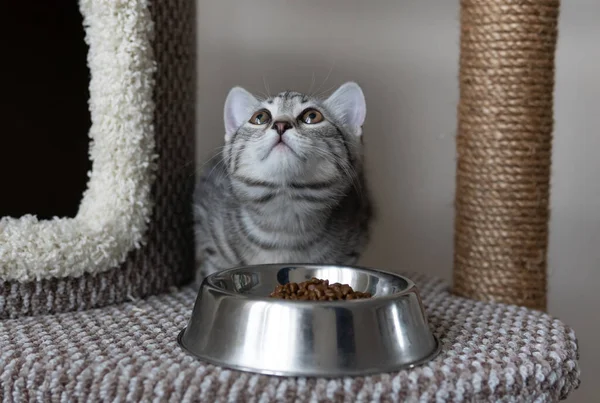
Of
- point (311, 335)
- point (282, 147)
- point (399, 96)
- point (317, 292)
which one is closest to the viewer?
point (311, 335)

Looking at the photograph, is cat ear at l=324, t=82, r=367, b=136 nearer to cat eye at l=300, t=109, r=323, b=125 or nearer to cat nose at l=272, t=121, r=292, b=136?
cat eye at l=300, t=109, r=323, b=125

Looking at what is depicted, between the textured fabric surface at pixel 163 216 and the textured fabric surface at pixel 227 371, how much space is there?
76mm

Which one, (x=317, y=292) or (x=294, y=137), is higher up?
(x=294, y=137)

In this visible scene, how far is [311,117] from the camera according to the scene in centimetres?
118

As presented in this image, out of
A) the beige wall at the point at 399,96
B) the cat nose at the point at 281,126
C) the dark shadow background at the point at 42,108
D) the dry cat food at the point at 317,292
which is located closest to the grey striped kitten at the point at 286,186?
the cat nose at the point at 281,126

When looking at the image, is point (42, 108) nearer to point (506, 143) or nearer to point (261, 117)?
point (261, 117)

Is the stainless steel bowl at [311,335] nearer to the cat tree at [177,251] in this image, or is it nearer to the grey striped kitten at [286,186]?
the cat tree at [177,251]

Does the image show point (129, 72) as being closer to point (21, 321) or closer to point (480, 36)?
point (21, 321)

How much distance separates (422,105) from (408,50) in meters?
0.16

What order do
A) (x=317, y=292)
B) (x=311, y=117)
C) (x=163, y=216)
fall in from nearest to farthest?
1. (x=317, y=292)
2. (x=311, y=117)
3. (x=163, y=216)

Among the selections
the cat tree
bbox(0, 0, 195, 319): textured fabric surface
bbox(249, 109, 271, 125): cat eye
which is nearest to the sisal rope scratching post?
the cat tree

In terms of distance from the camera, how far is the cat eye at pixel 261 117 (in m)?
1.19

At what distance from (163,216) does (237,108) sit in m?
0.26

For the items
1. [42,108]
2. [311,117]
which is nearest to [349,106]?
[311,117]
